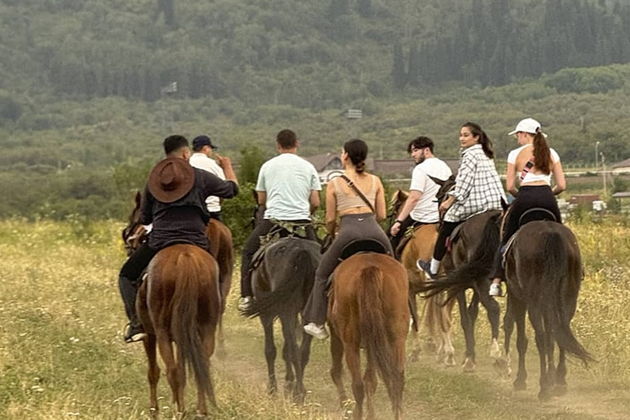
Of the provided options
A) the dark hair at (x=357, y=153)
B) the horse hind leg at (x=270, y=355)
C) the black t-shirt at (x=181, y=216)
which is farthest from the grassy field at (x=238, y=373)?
the dark hair at (x=357, y=153)

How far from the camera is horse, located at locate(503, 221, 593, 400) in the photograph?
A: 12.7m

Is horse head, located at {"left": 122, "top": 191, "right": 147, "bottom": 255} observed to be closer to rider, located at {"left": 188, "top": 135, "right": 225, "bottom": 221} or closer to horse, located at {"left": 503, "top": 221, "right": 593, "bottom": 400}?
rider, located at {"left": 188, "top": 135, "right": 225, "bottom": 221}

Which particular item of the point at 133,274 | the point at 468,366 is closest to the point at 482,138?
the point at 468,366

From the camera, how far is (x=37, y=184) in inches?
3531

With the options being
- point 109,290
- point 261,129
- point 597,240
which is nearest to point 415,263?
point 109,290

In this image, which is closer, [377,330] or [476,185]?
[377,330]

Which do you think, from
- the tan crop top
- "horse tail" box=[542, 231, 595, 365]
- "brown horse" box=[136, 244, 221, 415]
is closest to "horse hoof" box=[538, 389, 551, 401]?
"horse tail" box=[542, 231, 595, 365]

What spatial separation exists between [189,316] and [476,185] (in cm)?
507

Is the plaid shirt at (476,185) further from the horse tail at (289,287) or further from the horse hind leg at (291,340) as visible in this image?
the horse hind leg at (291,340)

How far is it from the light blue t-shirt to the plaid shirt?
1873 mm

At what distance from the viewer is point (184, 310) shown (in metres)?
10.8

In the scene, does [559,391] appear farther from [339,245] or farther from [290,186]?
[290,186]

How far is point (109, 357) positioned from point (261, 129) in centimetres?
13279

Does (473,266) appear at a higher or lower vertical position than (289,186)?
lower
